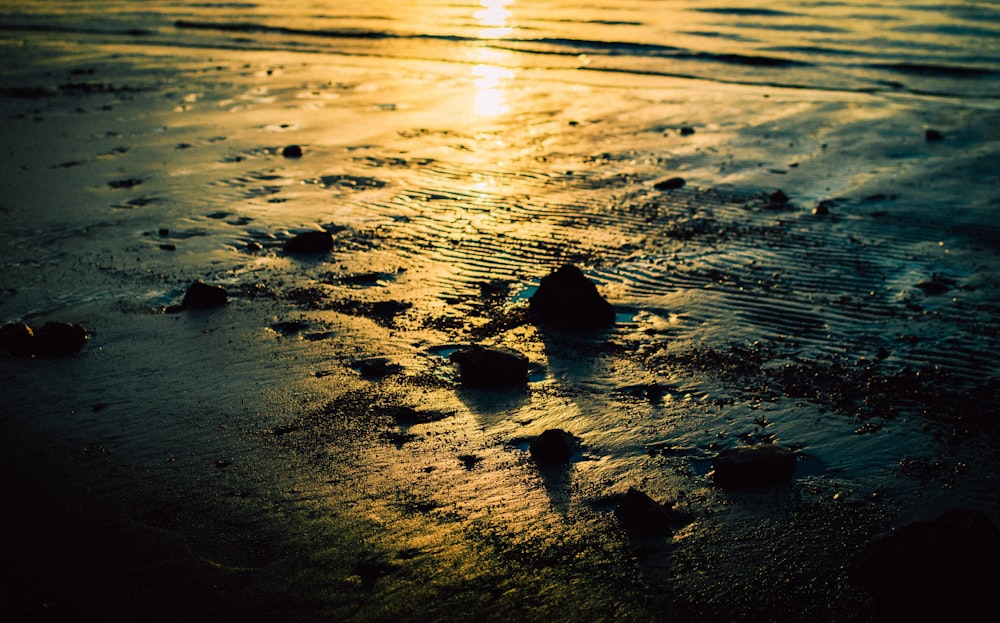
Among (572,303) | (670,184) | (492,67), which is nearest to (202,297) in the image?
(572,303)

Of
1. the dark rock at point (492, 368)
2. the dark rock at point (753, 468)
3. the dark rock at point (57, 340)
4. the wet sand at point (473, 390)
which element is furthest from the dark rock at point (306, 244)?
the dark rock at point (753, 468)

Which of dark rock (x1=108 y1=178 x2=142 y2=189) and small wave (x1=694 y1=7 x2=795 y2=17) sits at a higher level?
small wave (x1=694 y1=7 x2=795 y2=17)

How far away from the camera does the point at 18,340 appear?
518 cm

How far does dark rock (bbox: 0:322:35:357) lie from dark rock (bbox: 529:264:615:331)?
3097 millimetres

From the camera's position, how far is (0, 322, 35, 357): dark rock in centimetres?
515

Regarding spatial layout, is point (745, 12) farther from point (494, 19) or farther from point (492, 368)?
point (492, 368)

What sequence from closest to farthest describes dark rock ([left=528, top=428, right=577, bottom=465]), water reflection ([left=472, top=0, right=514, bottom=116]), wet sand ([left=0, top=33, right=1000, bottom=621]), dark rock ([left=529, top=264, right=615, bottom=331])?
1. wet sand ([left=0, top=33, right=1000, bottom=621])
2. dark rock ([left=528, top=428, right=577, bottom=465])
3. dark rock ([left=529, top=264, right=615, bottom=331])
4. water reflection ([left=472, top=0, right=514, bottom=116])

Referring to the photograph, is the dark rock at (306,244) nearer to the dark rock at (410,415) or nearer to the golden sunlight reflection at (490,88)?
the dark rock at (410,415)

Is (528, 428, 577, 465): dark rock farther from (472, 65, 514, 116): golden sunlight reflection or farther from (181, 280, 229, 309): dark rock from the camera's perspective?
(472, 65, 514, 116): golden sunlight reflection

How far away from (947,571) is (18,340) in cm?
497

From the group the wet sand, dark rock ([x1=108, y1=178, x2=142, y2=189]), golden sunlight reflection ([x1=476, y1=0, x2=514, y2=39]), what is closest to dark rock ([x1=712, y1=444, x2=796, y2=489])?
the wet sand

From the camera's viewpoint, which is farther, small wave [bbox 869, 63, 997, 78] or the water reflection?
small wave [bbox 869, 63, 997, 78]

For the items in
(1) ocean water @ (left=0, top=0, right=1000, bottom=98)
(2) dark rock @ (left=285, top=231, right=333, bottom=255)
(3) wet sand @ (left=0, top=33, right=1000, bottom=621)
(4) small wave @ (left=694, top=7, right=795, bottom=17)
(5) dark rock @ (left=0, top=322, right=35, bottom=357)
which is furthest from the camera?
(4) small wave @ (left=694, top=7, right=795, bottom=17)

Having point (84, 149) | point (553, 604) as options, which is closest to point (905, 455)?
point (553, 604)
